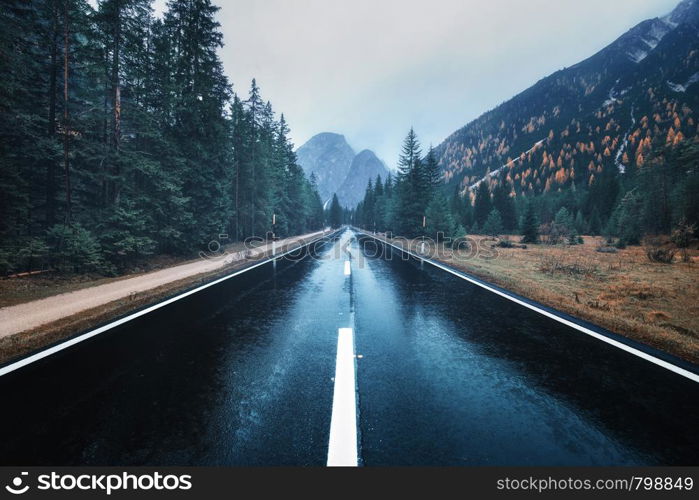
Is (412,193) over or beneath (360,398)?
over

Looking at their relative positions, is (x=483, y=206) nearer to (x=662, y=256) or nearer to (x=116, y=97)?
(x=662, y=256)

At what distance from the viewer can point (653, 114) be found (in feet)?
490

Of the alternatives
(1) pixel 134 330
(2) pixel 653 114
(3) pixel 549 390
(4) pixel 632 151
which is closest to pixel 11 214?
(1) pixel 134 330

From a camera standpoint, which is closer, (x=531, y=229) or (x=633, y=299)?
(x=633, y=299)

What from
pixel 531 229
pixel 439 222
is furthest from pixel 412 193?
pixel 531 229

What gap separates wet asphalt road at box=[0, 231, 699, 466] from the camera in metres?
2.05

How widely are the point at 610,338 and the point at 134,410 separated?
640 centimetres

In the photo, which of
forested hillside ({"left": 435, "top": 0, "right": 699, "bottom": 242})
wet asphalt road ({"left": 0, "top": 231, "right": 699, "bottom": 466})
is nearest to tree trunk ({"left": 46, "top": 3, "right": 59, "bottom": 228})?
wet asphalt road ({"left": 0, "top": 231, "right": 699, "bottom": 466})

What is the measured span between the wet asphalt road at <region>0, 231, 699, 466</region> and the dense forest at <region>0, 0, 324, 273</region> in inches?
396

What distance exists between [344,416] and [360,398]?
13.7 inches

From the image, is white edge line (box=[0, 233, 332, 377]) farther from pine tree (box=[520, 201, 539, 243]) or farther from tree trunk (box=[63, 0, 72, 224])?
pine tree (box=[520, 201, 539, 243])

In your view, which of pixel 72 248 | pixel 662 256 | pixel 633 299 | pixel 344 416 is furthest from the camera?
pixel 662 256

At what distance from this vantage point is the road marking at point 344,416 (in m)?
1.97

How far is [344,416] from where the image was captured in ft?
8.02
